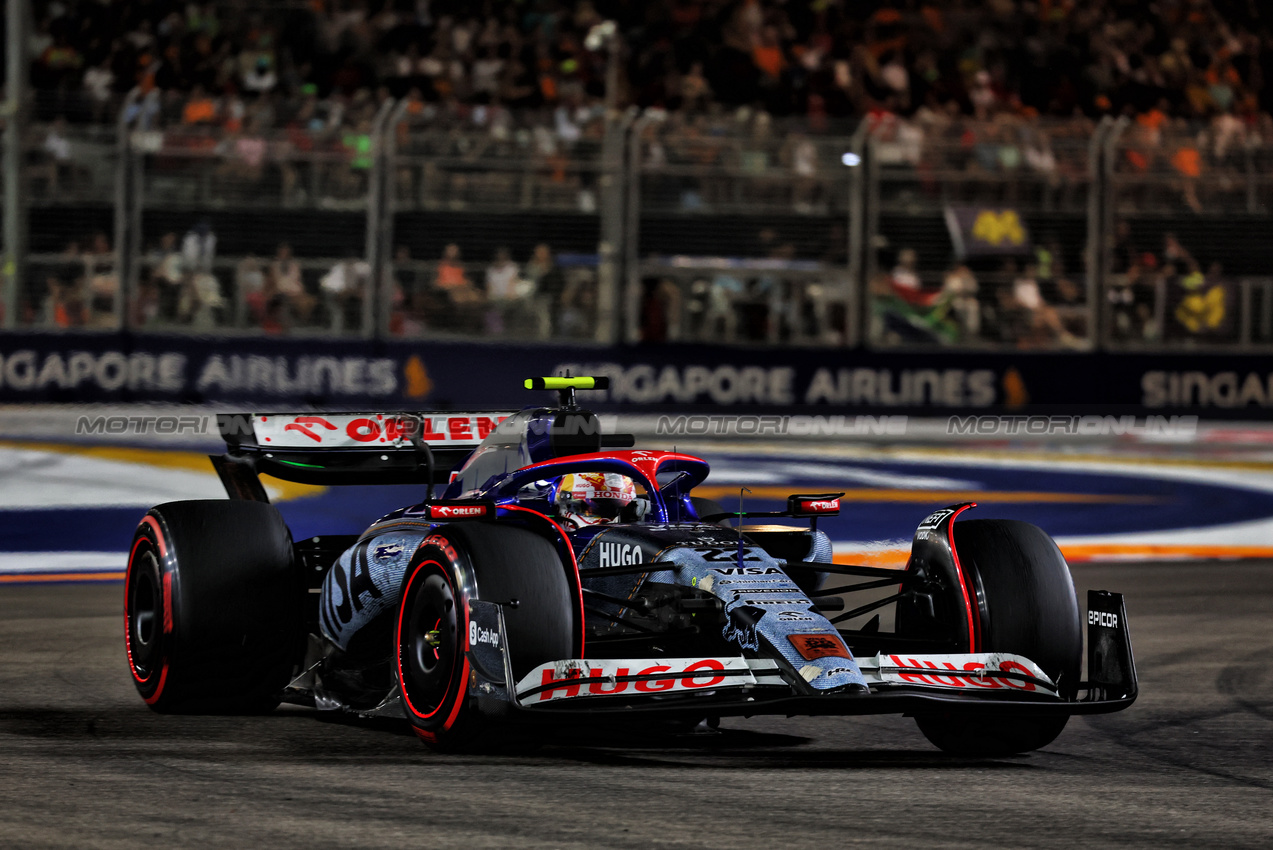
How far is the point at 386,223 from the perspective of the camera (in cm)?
1862

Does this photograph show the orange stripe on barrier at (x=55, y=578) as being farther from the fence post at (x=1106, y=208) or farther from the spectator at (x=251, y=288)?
the fence post at (x=1106, y=208)

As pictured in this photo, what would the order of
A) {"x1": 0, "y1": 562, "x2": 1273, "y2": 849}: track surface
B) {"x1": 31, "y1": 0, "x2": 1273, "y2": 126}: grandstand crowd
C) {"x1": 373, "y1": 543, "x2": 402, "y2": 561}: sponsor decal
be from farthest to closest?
{"x1": 31, "y1": 0, "x2": 1273, "y2": 126}: grandstand crowd → {"x1": 373, "y1": 543, "x2": 402, "y2": 561}: sponsor decal → {"x1": 0, "y1": 562, "x2": 1273, "y2": 849}: track surface

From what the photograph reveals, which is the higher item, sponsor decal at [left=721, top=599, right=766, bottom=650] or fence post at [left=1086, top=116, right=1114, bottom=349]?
fence post at [left=1086, top=116, right=1114, bottom=349]

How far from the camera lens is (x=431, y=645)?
19.9ft

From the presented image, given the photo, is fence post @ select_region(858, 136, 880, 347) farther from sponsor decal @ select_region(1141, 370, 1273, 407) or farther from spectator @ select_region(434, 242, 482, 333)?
spectator @ select_region(434, 242, 482, 333)

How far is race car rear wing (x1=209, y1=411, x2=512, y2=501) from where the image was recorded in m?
7.76

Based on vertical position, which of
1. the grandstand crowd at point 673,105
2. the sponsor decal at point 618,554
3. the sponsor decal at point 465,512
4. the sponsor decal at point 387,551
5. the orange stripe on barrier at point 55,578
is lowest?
the orange stripe on barrier at point 55,578

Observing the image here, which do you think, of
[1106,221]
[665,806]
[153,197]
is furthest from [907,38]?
[665,806]

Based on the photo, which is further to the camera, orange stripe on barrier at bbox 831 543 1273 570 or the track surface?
orange stripe on barrier at bbox 831 543 1273 570

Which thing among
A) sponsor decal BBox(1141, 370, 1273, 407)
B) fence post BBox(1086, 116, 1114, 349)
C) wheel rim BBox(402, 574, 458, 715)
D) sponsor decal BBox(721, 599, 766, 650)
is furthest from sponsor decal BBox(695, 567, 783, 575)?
sponsor decal BBox(1141, 370, 1273, 407)

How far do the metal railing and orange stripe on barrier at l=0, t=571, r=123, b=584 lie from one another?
7344mm

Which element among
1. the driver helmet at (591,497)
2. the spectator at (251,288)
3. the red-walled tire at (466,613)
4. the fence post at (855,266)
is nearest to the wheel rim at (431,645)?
the red-walled tire at (466,613)

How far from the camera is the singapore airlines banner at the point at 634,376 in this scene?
18.5 meters

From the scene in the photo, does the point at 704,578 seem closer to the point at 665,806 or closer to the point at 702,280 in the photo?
the point at 665,806
